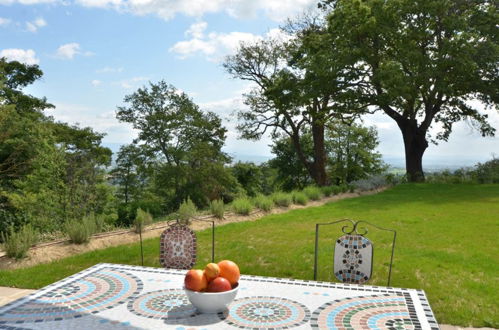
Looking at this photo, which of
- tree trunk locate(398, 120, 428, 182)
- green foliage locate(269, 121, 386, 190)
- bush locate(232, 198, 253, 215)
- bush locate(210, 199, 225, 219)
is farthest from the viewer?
green foliage locate(269, 121, 386, 190)

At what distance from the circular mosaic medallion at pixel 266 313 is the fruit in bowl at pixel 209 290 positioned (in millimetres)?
75

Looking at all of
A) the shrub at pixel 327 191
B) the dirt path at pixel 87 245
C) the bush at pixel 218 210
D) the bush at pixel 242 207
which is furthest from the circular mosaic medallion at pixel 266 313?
the shrub at pixel 327 191

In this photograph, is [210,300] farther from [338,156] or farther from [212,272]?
[338,156]

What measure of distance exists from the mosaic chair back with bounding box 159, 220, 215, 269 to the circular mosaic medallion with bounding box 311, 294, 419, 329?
1.50m

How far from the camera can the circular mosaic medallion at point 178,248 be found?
3.60 m

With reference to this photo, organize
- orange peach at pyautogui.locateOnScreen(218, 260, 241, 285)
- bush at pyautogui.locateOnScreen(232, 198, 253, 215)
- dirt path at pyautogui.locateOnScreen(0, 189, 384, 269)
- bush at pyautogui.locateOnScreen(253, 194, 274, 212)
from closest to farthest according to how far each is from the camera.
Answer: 1. orange peach at pyautogui.locateOnScreen(218, 260, 241, 285)
2. dirt path at pyautogui.locateOnScreen(0, 189, 384, 269)
3. bush at pyautogui.locateOnScreen(232, 198, 253, 215)
4. bush at pyautogui.locateOnScreen(253, 194, 274, 212)

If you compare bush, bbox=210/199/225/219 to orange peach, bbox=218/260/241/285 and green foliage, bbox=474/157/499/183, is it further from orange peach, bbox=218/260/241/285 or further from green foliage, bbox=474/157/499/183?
green foliage, bbox=474/157/499/183

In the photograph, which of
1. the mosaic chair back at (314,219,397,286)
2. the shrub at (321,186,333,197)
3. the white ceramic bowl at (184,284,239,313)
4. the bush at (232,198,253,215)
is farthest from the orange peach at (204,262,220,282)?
the shrub at (321,186,333,197)

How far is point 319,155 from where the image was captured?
19.9m

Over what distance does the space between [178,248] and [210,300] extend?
141cm

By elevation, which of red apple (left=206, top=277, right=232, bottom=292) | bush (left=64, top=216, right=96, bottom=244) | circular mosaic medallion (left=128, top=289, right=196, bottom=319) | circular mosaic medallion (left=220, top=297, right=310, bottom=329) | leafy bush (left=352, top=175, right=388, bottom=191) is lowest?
bush (left=64, top=216, right=96, bottom=244)

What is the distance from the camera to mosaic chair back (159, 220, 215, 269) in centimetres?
360

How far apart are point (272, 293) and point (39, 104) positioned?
19.3 metres

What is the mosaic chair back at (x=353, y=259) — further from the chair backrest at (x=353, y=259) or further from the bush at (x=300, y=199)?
the bush at (x=300, y=199)
